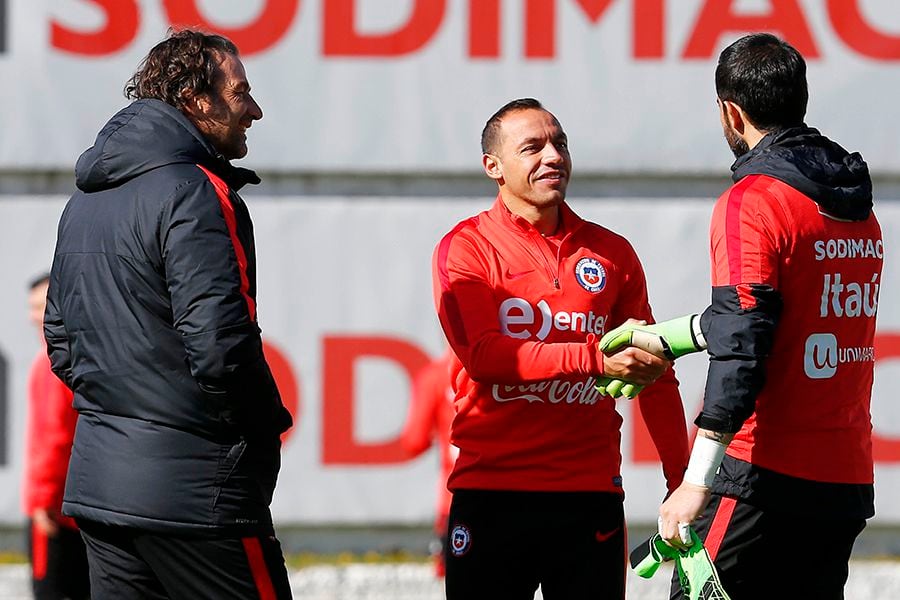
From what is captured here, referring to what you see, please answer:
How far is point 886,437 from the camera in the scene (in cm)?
709

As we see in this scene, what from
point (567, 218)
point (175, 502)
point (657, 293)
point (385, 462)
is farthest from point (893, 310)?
point (175, 502)

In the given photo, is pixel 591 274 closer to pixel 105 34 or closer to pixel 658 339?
pixel 658 339

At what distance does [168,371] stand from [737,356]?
1.30 metres

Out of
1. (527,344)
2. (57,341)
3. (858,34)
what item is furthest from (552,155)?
(858,34)

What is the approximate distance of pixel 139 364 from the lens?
318 cm

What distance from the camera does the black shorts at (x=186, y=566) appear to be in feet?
10.5

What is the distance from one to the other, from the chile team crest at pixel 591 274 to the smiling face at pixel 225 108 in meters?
1.03

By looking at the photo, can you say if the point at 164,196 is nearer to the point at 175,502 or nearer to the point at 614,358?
the point at 175,502

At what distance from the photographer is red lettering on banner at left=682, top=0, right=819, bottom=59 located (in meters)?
7.08

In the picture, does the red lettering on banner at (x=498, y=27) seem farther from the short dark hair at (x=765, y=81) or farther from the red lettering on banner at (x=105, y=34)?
the short dark hair at (x=765, y=81)

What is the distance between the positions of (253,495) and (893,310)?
471 centimetres

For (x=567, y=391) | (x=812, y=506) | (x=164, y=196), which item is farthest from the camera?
(x=567, y=391)

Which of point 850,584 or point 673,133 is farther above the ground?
point 673,133

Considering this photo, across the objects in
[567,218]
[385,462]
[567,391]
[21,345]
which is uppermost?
[567,218]
